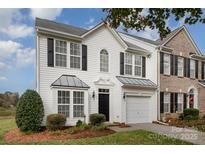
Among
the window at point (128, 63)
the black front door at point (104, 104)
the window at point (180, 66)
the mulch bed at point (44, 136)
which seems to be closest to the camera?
the mulch bed at point (44, 136)

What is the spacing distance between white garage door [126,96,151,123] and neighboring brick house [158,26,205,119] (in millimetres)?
1347

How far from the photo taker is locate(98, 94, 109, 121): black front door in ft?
49.9

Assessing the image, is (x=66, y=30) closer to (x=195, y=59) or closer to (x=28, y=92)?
(x=28, y=92)

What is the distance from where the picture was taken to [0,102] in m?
11.5

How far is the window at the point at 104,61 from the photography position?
1547cm

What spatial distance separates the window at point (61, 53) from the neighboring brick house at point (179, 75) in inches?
291

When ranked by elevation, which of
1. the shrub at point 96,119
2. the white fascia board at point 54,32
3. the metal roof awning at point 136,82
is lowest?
the shrub at point 96,119

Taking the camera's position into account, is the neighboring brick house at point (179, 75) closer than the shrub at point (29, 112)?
No

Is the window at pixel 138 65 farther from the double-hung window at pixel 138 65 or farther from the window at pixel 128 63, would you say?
the window at pixel 128 63

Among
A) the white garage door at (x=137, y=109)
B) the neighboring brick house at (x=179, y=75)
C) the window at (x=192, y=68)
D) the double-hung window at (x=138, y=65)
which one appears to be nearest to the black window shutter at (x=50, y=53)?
the white garage door at (x=137, y=109)

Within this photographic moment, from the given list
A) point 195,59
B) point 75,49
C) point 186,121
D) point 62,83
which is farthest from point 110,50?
point 195,59

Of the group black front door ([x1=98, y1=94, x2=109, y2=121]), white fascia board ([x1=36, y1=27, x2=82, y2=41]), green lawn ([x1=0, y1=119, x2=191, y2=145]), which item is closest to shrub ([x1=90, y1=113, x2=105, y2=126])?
black front door ([x1=98, y1=94, x2=109, y2=121])

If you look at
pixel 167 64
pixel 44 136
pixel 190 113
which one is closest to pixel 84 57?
pixel 44 136

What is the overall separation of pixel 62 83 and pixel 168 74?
28.1 feet
